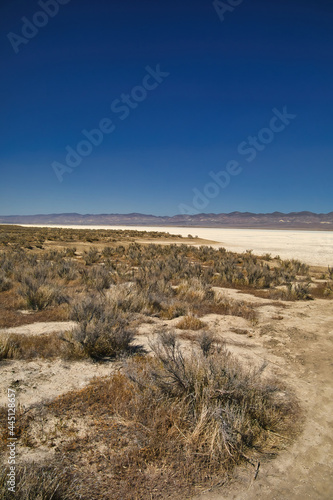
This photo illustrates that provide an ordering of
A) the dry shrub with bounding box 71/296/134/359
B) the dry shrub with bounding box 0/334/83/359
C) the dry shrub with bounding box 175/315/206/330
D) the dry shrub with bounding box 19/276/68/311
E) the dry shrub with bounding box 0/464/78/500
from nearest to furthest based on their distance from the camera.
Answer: the dry shrub with bounding box 0/464/78/500 < the dry shrub with bounding box 0/334/83/359 < the dry shrub with bounding box 71/296/134/359 < the dry shrub with bounding box 175/315/206/330 < the dry shrub with bounding box 19/276/68/311

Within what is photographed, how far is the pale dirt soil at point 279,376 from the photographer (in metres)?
2.39

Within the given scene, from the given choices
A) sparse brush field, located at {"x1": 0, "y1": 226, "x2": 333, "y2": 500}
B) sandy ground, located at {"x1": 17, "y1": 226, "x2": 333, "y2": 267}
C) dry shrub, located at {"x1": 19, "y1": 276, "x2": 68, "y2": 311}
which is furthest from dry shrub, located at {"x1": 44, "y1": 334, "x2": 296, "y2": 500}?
sandy ground, located at {"x1": 17, "y1": 226, "x2": 333, "y2": 267}

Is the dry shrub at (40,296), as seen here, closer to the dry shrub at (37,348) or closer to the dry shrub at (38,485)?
the dry shrub at (37,348)

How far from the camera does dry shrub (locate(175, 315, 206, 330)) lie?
5.92 meters

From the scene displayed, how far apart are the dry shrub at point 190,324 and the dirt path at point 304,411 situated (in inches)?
45.2

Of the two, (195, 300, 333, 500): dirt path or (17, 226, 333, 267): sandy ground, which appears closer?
(195, 300, 333, 500): dirt path

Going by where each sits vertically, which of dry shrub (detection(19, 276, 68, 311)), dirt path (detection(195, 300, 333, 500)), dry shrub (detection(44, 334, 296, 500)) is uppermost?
dry shrub (detection(19, 276, 68, 311))

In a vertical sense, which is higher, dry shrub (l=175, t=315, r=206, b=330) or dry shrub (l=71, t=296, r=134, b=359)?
dry shrub (l=71, t=296, r=134, b=359)

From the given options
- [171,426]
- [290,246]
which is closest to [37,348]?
[171,426]

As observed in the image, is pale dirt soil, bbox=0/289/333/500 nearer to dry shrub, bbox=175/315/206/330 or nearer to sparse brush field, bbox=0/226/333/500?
sparse brush field, bbox=0/226/333/500

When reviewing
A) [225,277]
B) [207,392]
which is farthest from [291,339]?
[225,277]

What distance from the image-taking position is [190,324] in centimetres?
596

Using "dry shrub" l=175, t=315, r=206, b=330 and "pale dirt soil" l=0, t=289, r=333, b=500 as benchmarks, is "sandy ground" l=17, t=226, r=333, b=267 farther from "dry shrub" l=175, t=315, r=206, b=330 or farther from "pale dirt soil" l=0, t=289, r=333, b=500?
"dry shrub" l=175, t=315, r=206, b=330

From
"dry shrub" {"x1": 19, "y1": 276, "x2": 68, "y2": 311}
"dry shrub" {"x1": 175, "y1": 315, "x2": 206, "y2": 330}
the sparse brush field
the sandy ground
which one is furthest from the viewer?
the sandy ground
